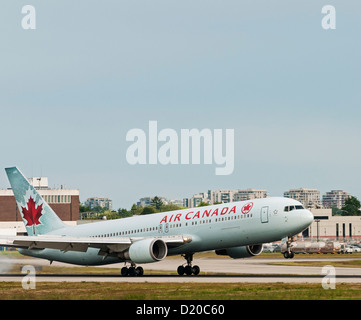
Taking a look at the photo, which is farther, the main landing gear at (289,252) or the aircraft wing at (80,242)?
the aircraft wing at (80,242)

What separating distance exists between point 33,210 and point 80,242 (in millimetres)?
11951

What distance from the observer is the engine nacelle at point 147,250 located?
57562mm

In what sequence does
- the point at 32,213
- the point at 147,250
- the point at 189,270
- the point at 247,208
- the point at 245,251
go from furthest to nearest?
1. the point at 32,213
2. the point at 245,251
3. the point at 189,270
4. the point at 147,250
5. the point at 247,208

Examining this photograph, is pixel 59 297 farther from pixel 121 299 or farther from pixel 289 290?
pixel 289 290

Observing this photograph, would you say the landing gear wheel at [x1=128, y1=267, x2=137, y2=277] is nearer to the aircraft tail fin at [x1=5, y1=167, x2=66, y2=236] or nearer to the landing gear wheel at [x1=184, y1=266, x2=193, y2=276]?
the landing gear wheel at [x1=184, y1=266, x2=193, y2=276]

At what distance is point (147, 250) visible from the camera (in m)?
57.6

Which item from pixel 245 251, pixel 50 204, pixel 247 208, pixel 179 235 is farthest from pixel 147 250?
pixel 50 204

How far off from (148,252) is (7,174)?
20.4m

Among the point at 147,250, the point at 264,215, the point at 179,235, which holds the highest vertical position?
the point at 264,215

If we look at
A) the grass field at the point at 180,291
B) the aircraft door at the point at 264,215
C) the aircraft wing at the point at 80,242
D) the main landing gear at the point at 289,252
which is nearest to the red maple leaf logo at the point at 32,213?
the aircraft wing at the point at 80,242

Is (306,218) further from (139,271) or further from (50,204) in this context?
(50,204)

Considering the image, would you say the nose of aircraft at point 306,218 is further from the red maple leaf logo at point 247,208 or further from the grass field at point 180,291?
the grass field at point 180,291

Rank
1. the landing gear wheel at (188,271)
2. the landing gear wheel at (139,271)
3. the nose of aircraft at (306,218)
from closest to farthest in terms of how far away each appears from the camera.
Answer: the nose of aircraft at (306,218) < the landing gear wheel at (139,271) < the landing gear wheel at (188,271)
